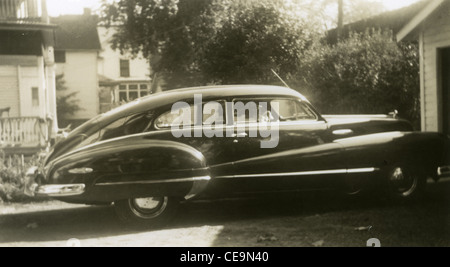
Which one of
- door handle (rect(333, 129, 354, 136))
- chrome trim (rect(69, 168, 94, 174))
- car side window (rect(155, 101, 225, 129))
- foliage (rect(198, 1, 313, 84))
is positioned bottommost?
chrome trim (rect(69, 168, 94, 174))

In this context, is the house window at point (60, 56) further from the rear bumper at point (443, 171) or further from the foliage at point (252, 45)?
the rear bumper at point (443, 171)

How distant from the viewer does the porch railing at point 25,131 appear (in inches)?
430

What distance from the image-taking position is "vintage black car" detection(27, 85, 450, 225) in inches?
193

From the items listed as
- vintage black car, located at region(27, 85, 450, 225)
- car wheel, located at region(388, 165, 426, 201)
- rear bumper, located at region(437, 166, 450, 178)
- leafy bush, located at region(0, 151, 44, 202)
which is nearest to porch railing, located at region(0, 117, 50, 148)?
leafy bush, located at region(0, 151, 44, 202)

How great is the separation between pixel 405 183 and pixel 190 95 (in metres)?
2.20

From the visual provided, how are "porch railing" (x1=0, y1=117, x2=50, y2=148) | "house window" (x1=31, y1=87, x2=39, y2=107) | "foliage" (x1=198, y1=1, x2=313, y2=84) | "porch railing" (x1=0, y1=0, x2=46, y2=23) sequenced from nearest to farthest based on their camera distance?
"foliage" (x1=198, y1=1, x2=313, y2=84) → "porch railing" (x1=0, y1=117, x2=50, y2=148) → "porch railing" (x1=0, y1=0, x2=46, y2=23) → "house window" (x1=31, y1=87, x2=39, y2=107)

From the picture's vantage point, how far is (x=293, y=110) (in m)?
5.60

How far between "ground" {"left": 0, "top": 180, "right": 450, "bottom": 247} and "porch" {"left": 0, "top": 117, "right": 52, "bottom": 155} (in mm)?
4683

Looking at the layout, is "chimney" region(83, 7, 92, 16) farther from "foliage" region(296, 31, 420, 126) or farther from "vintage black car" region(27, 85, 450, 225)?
"foliage" region(296, 31, 420, 126)

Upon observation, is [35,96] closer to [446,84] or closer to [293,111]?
[446,84]

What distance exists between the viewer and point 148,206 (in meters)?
5.10

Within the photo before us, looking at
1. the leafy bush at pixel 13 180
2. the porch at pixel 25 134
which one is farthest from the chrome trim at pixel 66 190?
the porch at pixel 25 134

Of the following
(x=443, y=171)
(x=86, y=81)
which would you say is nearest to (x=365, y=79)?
(x=443, y=171)

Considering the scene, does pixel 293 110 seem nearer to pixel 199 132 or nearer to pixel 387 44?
pixel 199 132
